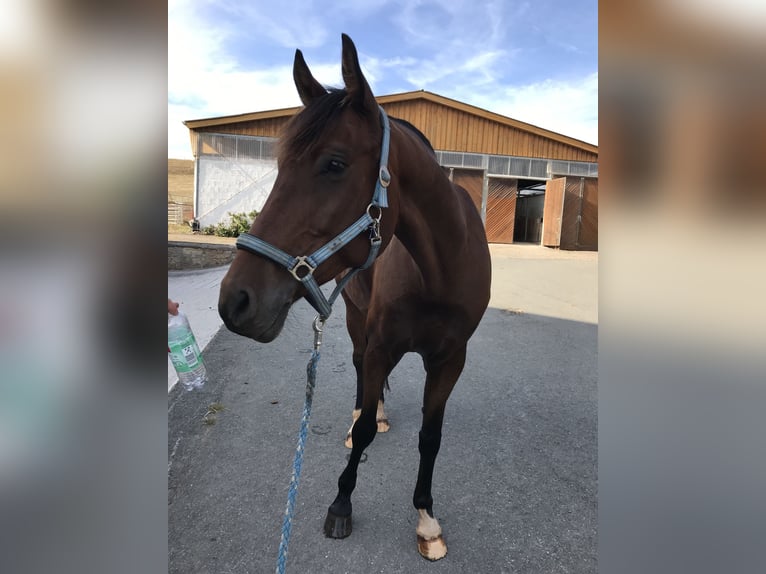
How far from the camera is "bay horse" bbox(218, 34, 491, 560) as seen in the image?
1.22 meters

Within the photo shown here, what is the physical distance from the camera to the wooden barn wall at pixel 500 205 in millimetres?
17234

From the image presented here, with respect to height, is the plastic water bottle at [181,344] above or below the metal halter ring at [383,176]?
below

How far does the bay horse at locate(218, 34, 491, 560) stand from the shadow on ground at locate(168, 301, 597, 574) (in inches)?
6.6

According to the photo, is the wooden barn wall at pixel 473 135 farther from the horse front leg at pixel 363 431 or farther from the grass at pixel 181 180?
the grass at pixel 181 180

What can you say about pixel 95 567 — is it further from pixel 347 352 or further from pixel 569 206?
pixel 569 206

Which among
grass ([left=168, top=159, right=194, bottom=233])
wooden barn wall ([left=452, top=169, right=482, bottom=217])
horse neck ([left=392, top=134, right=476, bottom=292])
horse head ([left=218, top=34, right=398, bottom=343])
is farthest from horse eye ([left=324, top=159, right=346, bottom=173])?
grass ([left=168, top=159, right=194, bottom=233])

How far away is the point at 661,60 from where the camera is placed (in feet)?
1.99

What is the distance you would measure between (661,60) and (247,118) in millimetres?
16311

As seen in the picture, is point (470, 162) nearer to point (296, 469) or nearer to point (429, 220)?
point (429, 220)

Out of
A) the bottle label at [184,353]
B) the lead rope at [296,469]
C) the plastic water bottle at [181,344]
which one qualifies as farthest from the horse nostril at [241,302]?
the bottle label at [184,353]

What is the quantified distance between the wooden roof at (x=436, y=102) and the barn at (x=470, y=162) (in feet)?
0.11

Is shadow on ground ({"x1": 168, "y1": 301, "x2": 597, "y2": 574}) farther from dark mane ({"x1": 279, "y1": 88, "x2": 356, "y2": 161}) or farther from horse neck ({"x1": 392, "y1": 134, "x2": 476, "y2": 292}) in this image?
dark mane ({"x1": 279, "y1": 88, "x2": 356, "y2": 161})

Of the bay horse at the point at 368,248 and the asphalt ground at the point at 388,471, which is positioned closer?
the bay horse at the point at 368,248

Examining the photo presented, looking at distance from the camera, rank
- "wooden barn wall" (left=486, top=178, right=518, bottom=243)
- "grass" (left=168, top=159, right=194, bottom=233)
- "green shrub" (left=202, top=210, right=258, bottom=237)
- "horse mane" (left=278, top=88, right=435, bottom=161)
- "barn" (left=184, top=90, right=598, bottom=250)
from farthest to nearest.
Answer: "grass" (left=168, top=159, right=194, bottom=233)
"wooden barn wall" (left=486, top=178, right=518, bottom=243)
"barn" (left=184, top=90, right=598, bottom=250)
"green shrub" (left=202, top=210, right=258, bottom=237)
"horse mane" (left=278, top=88, right=435, bottom=161)
